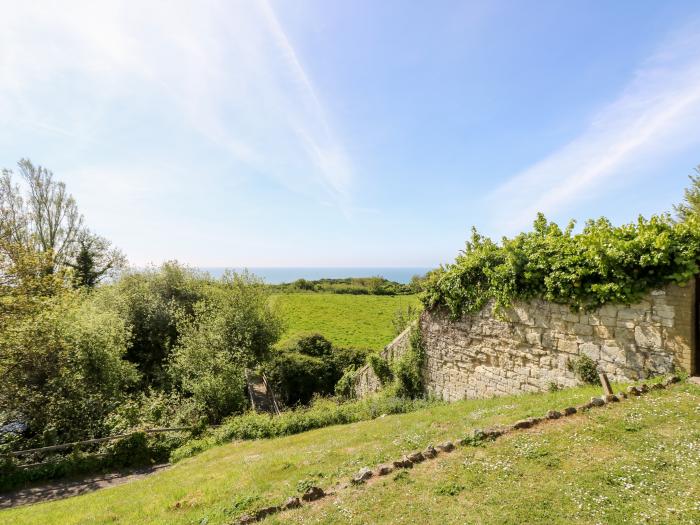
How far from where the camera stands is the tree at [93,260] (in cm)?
3056

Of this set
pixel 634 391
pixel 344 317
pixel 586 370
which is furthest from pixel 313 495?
pixel 344 317

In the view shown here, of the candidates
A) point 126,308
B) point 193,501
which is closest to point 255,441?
point 193,501

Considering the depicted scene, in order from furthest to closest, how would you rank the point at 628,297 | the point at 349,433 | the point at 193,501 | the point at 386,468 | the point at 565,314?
the point at 349,433, the point at 565,314, the point at 628,297, the point at 193,501, the point at 386,468

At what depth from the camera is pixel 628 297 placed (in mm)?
7328

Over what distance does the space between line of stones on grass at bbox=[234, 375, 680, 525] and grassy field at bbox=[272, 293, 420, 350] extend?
63.3 ft

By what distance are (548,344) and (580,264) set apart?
2464mm

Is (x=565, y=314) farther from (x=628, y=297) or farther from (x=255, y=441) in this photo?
(x=255, y=441)

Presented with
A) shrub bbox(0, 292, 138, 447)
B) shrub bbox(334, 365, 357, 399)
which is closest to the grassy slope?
shrub bbox(0, 292, 138, 447)

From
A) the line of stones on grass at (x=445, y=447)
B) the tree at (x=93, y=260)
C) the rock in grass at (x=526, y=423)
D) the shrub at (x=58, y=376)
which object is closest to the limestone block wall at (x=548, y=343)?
the line of stones on grass at (x=445, y=447)

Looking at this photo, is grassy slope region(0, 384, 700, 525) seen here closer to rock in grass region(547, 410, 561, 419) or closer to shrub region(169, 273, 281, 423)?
rock in grass region(547, 410, 561, 419)

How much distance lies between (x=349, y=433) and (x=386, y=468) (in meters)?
3.95

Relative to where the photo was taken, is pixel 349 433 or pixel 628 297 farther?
pixel 349 433

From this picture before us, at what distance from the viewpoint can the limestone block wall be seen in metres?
6.92

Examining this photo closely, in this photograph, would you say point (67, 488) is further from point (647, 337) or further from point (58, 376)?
point (647, 337)
